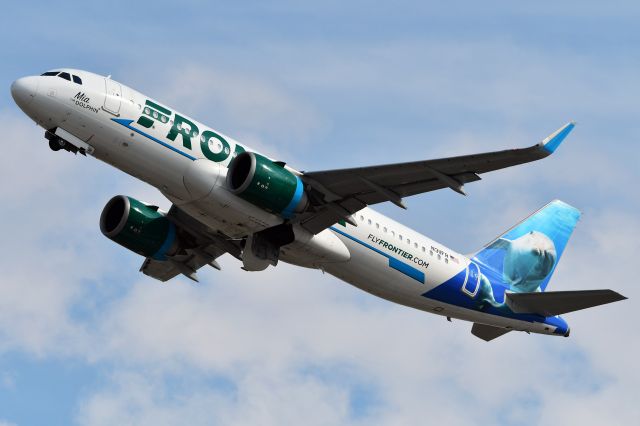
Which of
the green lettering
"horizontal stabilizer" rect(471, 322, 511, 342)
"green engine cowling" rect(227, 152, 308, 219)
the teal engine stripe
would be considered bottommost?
"horizontal stabilizer" rect(471, 322, 511, 342)

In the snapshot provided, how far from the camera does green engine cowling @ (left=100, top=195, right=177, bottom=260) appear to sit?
44.2 metres

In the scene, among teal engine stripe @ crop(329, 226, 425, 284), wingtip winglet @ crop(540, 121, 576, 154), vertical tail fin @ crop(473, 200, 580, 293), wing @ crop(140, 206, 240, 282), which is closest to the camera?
wingtip winglet @ crop(540, 121, 576, 154)

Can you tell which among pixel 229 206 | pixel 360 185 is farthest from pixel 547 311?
pixel 229 206

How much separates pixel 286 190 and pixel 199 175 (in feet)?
9.81

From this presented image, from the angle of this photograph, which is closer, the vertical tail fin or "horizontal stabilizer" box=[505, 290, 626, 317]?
"horizontal stabilizer" box=[505, 290, 626, 317]

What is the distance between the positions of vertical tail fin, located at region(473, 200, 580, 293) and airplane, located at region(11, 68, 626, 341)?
81 cm

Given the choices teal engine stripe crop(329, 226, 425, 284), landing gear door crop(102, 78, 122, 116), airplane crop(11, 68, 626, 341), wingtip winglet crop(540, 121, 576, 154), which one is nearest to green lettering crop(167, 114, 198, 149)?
airplane crop(11, 68, 626, 341)

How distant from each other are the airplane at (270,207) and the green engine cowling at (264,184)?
46 millimetres

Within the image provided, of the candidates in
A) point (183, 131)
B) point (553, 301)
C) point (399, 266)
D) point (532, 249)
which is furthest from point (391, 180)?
point (532, 249)

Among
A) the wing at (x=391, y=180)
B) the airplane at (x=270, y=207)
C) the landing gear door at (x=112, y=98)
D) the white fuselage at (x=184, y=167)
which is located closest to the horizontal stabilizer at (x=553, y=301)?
the airplane at (x=270, y=207)

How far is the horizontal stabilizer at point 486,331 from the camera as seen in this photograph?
158 ft

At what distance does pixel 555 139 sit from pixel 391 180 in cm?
617

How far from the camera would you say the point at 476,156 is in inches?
1438

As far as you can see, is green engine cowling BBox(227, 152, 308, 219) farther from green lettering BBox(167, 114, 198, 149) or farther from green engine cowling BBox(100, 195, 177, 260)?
green engine cowling BBox(100, 195, 177, 260)
